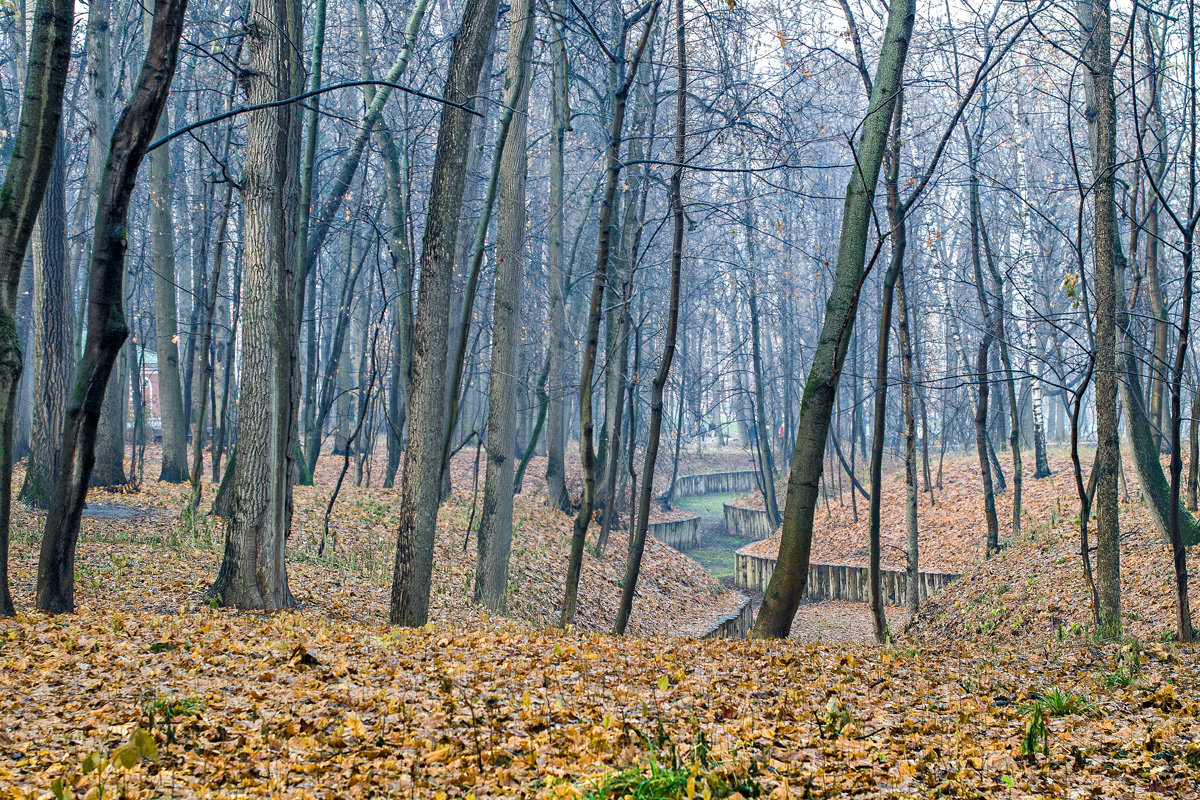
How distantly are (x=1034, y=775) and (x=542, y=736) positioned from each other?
186 cm

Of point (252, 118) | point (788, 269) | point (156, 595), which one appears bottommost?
point (156, 595)

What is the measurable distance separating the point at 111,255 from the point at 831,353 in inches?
192

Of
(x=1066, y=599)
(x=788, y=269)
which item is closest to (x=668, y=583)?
(x=1066, y=599)

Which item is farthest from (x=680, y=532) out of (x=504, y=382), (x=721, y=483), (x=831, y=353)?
(x=831, y=353)

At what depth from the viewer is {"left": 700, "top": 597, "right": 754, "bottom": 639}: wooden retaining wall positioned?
11.1 metres

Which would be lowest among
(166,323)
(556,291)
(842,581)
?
(842,581)

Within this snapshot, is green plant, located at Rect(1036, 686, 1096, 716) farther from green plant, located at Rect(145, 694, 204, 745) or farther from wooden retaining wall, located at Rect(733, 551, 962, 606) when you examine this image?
wooden retaining wall, located at Rect(733, 551, 962, 606)

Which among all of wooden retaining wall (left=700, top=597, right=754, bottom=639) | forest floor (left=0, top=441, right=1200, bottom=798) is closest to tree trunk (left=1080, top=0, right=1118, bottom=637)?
forest floor (left=0, top=441, right=1200, bottom=798)

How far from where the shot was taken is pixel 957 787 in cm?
271

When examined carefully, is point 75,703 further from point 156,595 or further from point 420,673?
point 156,595

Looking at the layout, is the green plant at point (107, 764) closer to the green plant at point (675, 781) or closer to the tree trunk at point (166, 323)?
the green plant at point (675, 781)

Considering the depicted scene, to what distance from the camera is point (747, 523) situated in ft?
72.6

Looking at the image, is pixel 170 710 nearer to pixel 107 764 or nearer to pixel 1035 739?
pixel 107 764

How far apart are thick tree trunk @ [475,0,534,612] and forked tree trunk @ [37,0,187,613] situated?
3.86 m
